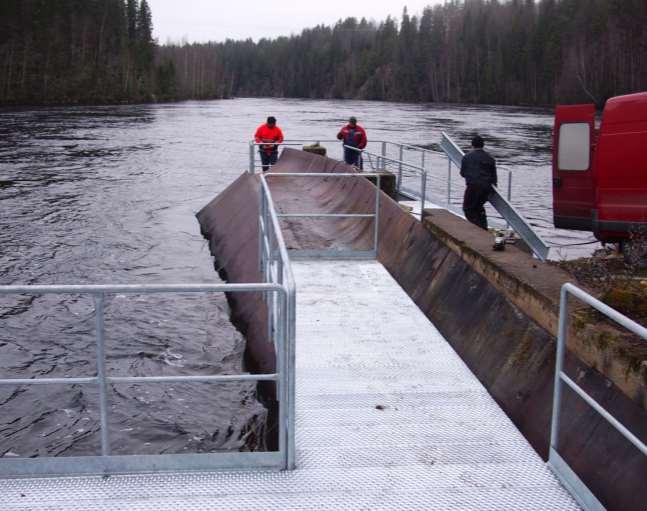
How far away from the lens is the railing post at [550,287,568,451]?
190 inches

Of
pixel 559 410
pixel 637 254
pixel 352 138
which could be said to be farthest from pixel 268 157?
pixel 559 410

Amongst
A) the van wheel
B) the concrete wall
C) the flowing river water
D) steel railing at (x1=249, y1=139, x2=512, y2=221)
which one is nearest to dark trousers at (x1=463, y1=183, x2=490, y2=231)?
steel railing at (x1=249, y1=139, x2=512, y2=221)

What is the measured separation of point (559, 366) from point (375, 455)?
143cm

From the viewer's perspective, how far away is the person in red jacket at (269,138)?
20.3 metres

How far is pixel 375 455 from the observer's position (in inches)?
211

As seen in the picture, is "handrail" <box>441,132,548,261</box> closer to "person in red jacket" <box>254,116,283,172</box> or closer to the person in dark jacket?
the person in dark jacket

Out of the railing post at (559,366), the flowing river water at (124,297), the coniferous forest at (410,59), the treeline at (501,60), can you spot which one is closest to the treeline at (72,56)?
the coniferous forest at (410,59)

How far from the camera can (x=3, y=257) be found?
17.0 meters

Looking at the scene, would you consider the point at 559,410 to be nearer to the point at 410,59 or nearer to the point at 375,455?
the point at 375,455

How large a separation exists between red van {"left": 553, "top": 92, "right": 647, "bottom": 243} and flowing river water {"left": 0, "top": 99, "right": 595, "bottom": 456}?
183 cm

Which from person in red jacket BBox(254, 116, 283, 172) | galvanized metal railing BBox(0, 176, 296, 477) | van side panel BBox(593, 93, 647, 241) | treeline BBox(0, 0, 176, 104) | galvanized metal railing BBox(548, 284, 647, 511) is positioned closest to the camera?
galvanized metal railing BBox(548, 284, 647, 511)

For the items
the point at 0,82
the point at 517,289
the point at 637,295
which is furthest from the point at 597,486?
the point at 0,82

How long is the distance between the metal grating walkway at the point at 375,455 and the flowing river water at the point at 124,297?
6.18ft

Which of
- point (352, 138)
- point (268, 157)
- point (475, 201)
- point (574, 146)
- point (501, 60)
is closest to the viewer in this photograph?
point (475, 201)
